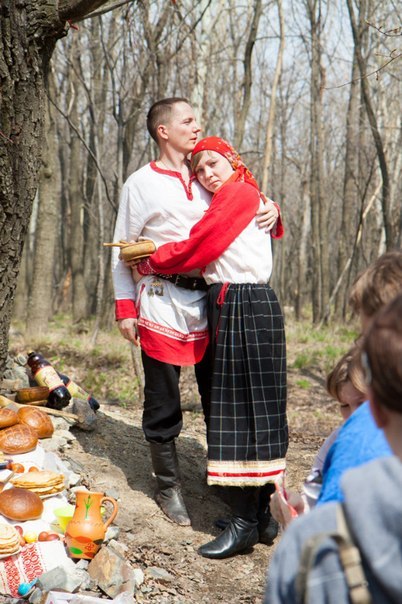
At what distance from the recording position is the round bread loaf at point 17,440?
367cm

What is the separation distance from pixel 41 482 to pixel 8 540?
469 mm

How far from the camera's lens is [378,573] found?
41.7 inches

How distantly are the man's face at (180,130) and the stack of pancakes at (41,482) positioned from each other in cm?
185

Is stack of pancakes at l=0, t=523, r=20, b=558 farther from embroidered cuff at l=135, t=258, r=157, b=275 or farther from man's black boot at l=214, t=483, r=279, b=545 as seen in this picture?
embroidered cuff at l=135, t=258, r=157, b=275

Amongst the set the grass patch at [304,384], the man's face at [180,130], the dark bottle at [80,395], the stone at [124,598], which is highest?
the man's face at [180,130]

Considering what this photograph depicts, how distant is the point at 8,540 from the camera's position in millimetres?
2898

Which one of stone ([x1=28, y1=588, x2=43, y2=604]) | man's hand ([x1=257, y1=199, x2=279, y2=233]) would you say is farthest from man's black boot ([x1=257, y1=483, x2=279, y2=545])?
man's hand ([x1=257, y1=199, x2=279, y2=233])

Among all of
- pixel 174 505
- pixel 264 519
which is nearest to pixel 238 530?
pixel 264 519

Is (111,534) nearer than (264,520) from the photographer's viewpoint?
Yes

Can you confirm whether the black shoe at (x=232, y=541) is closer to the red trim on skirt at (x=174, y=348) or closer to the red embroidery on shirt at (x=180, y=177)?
the red trim on skirt at (x=174, y=348)

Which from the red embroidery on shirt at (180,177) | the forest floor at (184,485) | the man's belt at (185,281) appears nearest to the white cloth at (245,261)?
the man's belt at (185,281)

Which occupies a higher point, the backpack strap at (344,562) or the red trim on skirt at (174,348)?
the backpack strap at (344,562)

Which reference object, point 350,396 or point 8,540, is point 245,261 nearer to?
point 350,396

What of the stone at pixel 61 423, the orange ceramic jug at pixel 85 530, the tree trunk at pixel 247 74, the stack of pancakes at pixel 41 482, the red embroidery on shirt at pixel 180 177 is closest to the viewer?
the orange ceramic jug at pixel 85 530
